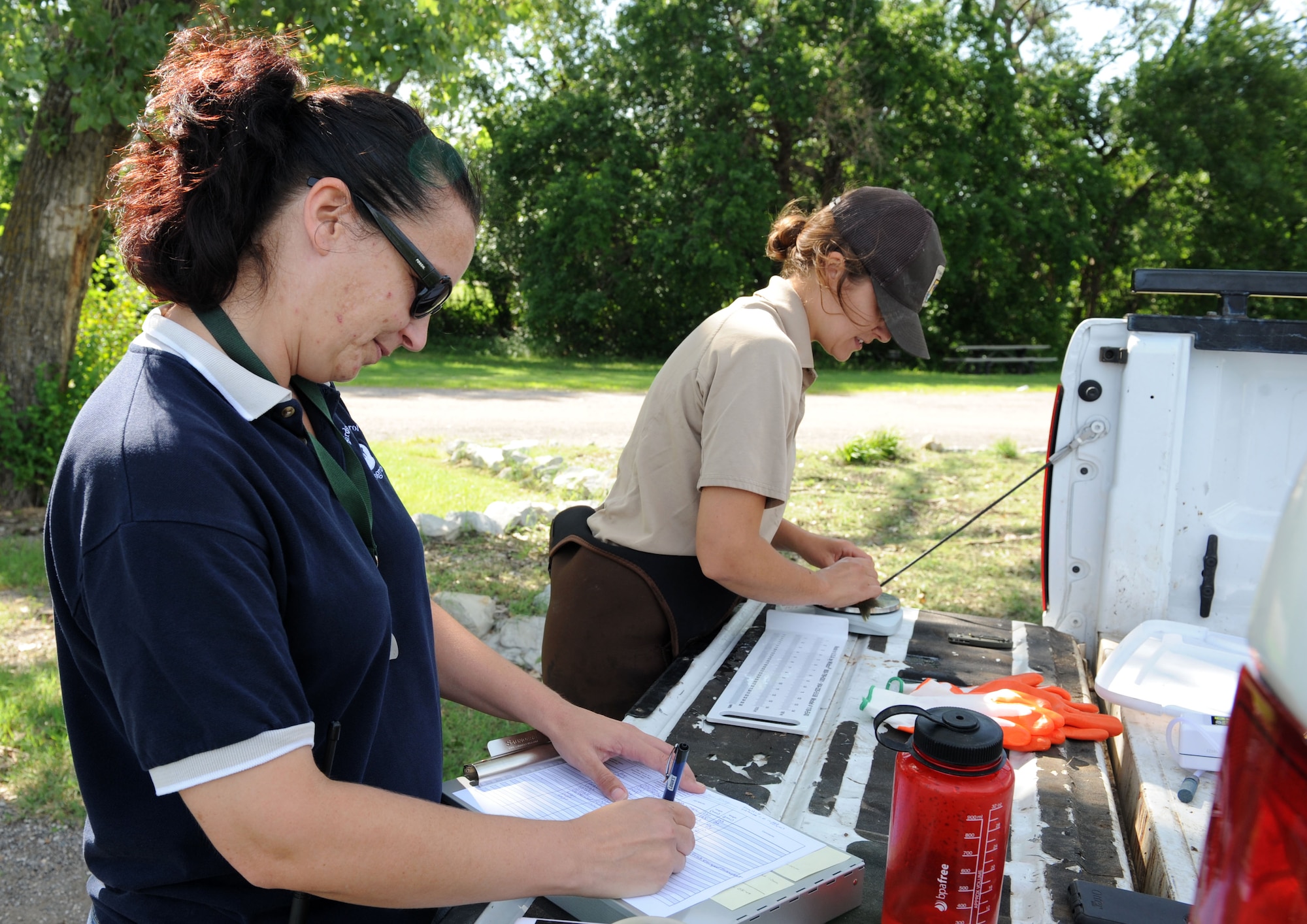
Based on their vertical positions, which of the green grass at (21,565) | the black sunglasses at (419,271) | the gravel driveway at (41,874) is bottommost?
the gravel driveway at (41,874)

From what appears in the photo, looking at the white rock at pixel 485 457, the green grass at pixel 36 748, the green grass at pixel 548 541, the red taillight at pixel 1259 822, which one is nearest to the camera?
the red taillight at pixel 1259 822

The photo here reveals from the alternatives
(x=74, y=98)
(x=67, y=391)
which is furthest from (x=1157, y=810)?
(x=67, y=391)

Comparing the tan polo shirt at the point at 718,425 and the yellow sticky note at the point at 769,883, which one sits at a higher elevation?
the tan polo shirt at the point at 718,425

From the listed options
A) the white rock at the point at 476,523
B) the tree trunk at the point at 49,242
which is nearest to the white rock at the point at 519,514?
the white rock at the point at 476,523

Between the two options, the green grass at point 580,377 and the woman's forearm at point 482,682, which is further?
the green grass at point 580,377

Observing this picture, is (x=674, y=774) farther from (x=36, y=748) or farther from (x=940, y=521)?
(x=940, y=521)

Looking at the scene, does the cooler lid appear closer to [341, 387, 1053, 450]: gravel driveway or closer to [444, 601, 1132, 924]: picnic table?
[444, 601, 1132, 924]: picnic table

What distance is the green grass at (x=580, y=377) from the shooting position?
1402 centimetres

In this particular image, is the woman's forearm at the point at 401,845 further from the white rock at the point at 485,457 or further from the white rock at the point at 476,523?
the white rock at the point at 485,457

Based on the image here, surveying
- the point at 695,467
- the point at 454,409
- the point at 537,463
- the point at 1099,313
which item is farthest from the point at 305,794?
the point at 1099,313

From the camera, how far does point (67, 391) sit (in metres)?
6.21

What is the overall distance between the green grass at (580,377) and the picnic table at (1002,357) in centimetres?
47

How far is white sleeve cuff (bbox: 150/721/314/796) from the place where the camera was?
988 millimetres

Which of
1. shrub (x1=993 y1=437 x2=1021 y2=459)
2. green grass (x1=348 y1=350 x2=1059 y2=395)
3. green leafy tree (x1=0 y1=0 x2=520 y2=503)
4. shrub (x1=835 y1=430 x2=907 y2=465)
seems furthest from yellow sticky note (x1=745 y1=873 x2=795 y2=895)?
green grass (x1=348 y1=350 x2=1059 y2=395)
